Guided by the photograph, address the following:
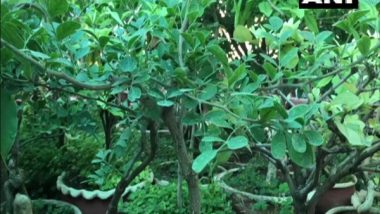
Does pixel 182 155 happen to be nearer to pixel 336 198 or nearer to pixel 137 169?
pixel 137 169

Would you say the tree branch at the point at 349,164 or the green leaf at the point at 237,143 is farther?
the tree branch at the point at 349,164

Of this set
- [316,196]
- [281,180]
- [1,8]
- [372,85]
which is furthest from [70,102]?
[281,180]

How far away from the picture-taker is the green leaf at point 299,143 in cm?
101

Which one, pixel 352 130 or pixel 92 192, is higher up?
pixel 352 130

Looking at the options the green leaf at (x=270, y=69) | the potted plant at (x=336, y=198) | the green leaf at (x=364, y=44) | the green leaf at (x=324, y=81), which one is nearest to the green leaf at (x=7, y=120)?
the green leaf at (x=270, y=69)

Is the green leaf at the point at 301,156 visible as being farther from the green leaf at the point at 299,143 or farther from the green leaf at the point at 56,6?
the green leaf at the point at 56,6

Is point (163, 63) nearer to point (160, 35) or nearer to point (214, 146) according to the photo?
point (160, 35)

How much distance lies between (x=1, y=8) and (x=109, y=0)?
0.77 meters

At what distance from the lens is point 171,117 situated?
4.67ft

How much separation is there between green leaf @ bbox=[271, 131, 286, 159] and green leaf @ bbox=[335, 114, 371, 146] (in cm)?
22

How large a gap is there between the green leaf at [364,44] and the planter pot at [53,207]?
5.71ft

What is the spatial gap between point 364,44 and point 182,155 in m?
0.61

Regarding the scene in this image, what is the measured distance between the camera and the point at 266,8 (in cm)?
144

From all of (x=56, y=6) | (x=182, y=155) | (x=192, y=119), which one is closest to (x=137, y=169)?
(x=182, y=155)
